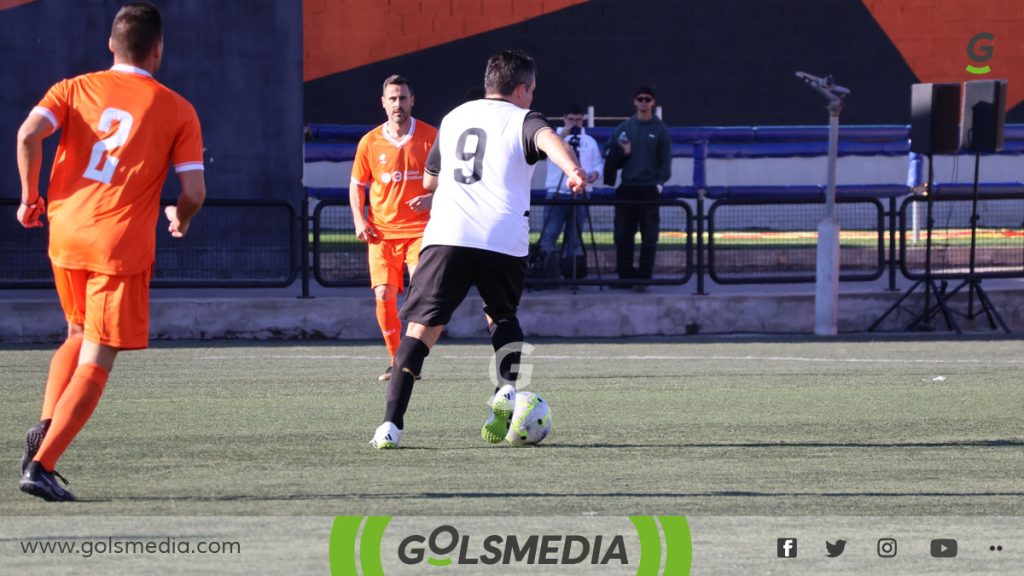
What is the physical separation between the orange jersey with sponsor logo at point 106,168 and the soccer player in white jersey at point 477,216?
173cm

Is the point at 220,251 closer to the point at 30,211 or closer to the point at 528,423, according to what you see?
the point at 528,423

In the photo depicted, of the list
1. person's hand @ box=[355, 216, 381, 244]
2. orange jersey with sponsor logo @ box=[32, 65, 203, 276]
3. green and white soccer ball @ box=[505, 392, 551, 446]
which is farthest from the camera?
person's hand @ box=[355, 216, 381, 244]

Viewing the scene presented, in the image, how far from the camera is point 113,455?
7734mm

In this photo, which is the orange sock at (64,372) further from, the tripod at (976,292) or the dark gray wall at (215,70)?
the tripod at (976,292)

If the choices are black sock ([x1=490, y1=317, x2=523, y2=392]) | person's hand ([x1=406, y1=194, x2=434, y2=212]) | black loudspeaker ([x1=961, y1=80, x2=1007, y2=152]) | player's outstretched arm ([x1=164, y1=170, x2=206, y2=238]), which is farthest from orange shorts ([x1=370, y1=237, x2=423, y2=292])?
black loudspeaker ([x1=961, y1=80, x2=1007, y2=152])

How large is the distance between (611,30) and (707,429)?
A: 63.3 ft

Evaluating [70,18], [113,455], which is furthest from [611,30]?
[113,455]

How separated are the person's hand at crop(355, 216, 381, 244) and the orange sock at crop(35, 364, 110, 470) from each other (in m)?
4.34

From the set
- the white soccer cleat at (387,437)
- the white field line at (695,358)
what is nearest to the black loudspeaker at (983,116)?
the white field line at (695,358)

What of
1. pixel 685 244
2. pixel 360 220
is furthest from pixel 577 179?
pixel 685 244

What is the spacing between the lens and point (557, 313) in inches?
600

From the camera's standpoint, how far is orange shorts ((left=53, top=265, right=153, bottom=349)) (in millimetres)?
6469

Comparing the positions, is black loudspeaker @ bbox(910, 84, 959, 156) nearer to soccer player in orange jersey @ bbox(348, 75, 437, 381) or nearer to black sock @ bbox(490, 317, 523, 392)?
soccer player in orange jersey @ bbox(348, 75, 437, 381)

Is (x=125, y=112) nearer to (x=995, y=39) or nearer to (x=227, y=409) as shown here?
(x=227, y=409)
